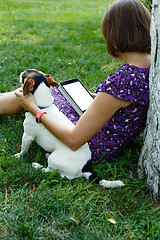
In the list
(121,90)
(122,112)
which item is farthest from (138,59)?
(122,112)

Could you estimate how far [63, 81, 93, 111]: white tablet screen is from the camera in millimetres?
2729

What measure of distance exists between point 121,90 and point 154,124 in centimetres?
37

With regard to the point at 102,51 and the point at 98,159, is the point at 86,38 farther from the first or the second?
the point at 98,159

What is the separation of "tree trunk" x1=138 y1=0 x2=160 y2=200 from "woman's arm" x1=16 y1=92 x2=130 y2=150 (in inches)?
8.6

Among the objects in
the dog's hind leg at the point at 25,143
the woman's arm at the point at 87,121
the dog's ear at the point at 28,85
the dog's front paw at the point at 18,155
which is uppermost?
the dog's ear at the point at 28,85

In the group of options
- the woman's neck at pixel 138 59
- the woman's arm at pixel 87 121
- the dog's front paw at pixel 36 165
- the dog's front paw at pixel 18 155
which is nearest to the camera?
the woman's arm at pixel 87 121

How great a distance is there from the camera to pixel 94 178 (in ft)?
7.70

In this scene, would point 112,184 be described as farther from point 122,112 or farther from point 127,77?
point 127,77

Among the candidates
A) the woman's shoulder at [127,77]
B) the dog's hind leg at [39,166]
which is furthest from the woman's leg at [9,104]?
A: the woman's shoulder at [127,77]

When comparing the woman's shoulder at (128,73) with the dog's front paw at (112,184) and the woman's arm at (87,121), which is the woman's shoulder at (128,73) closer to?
the woman's arm at (87,121)

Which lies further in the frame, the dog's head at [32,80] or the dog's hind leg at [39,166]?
the dog's hind leg at [39,166]

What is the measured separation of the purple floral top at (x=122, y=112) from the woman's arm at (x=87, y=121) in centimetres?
7

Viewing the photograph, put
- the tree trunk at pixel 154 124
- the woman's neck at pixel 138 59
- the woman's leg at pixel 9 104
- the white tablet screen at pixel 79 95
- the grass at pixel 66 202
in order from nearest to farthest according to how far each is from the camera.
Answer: the grass at pixel 66 202 < the tree trunk at pixel 154 124 < the woman's neck at pixel 138 59 < the white tablet screen at pixel 79 95 < the woman's leg at pixel 9 104

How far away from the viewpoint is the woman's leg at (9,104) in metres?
2.98
